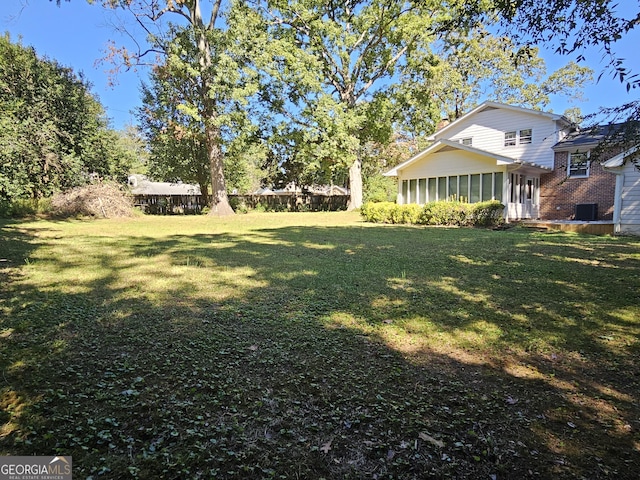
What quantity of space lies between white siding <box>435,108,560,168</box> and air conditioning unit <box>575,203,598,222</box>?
2.66m

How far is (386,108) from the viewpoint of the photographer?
74.1 feet

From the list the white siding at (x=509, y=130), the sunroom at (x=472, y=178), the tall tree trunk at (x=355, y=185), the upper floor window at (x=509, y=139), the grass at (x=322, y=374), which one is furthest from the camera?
the tall tree trunk at (x=355, y=185)

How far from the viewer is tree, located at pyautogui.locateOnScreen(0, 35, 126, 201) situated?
639 inches

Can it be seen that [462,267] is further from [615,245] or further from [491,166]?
[491,166]

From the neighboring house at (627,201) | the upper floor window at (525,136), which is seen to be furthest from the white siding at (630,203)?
the upper floor window at (525,136)

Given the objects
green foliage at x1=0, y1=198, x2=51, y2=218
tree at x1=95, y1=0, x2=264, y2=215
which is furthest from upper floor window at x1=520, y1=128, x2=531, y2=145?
green foliage at x1=0, y1=198, x2=51, y2=218

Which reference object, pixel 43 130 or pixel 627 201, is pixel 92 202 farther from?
pixel 627 201

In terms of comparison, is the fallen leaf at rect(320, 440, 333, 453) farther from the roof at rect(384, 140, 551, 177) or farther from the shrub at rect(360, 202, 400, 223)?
the roof at rect(384, 140, 551, 177)

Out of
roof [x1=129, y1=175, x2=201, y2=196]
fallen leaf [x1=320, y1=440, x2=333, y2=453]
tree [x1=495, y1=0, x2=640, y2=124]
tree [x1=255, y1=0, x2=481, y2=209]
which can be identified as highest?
tree [x1=255, y1=0, x2=481, y2=209]

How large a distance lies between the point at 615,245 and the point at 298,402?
9.72m

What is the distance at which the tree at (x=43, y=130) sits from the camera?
1623 centimetres

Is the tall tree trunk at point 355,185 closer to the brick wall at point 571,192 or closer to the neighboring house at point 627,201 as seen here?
the brick wall at point 571,192

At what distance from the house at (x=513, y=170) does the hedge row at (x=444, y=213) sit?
2216mm

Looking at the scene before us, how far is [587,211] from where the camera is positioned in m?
15.8
